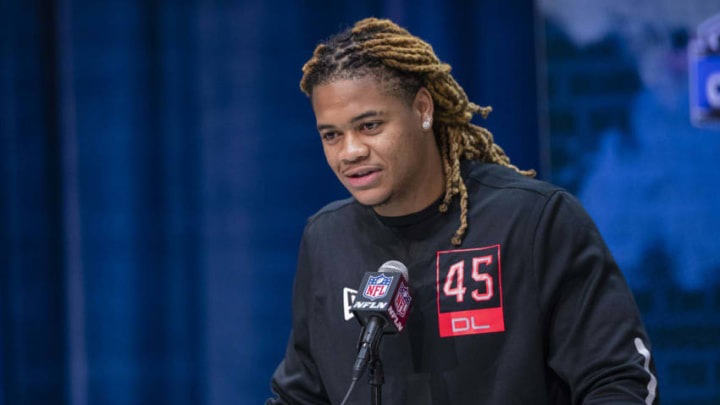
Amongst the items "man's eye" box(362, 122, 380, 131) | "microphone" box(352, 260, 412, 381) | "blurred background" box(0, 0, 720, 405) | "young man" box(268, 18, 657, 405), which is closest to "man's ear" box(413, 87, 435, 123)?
"young man" box(268, 18, 657, 405)

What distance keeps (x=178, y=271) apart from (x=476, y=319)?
1.49 metres

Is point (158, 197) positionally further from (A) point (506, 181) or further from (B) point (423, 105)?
(A) point (506, 181)

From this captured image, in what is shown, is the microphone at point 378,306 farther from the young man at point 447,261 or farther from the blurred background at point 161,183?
the blurred background at point 161,183

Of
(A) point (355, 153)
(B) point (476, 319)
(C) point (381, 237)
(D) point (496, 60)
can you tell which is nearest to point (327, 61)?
(A) point (355, 153)

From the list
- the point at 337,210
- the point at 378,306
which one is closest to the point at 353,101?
the point at 337,210

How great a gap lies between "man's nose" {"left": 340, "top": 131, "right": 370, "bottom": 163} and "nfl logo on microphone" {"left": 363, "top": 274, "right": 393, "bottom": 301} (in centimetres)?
28

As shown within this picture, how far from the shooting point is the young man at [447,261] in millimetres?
1325

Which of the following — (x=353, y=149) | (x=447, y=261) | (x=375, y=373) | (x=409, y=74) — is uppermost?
(x=409, y=74)

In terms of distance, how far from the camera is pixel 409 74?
1510 mm

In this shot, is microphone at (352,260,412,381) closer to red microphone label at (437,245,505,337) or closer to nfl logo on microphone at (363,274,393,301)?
nfl logo on microphone at (363,274,393,301)

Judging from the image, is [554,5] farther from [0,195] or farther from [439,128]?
[0,195]

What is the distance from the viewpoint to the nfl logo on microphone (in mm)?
1205

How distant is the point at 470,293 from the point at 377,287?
10.7 inches

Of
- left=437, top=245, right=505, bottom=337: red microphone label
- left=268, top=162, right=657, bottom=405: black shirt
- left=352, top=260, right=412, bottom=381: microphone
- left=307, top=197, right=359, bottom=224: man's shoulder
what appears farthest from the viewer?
left=307, top=197, right=359, bottom=224: man's shoulder
